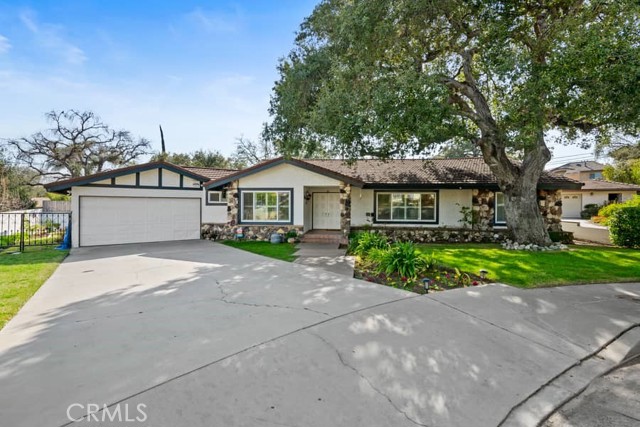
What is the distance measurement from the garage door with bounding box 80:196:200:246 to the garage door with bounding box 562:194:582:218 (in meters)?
34.0

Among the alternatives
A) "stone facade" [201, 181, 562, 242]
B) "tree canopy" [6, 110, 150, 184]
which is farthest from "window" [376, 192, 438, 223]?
"tree canopy" [6, 110, 150, 184]

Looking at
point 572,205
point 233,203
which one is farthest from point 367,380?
point 572,205

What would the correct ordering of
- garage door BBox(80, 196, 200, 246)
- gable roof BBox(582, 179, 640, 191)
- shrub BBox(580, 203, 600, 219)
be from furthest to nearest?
shrub BBox(580, 203, 600, 219)
gable roof BBox(582, 179, 640, 191)
garage door BBox(80, 196, 200, 246)

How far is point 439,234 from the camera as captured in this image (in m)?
14.9

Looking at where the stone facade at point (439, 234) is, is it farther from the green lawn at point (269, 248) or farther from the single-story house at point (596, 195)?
the single-story house at point (596, 195)

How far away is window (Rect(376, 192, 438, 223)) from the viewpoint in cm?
1535

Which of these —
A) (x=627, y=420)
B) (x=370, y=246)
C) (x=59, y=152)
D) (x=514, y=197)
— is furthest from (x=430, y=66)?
(x=59, y=152)

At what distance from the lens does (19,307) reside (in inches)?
205

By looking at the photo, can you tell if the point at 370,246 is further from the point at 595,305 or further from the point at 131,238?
the point at 131,238

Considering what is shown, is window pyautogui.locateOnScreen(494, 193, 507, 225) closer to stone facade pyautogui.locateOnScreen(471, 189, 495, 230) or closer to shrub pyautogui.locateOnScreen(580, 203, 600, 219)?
stone facade pyautogui.locateOnScreen(471, 189, 495, 230)

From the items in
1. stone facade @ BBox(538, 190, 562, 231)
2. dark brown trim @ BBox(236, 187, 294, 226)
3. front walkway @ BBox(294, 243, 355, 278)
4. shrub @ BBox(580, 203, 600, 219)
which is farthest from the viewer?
shrub @ BBox(580, 203, 600, 219)

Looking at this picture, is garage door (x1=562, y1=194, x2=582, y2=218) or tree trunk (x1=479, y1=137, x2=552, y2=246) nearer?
tree trunk (x1=479, y1=137, x2=552, y2=246)

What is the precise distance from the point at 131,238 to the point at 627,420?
1530cm

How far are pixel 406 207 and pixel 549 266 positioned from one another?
761 cm
